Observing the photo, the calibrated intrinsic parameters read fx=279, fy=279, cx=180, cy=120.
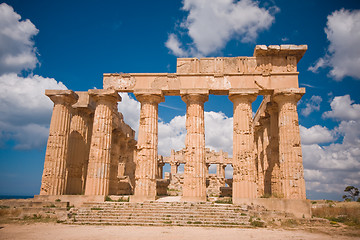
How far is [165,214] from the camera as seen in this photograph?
14.8 m

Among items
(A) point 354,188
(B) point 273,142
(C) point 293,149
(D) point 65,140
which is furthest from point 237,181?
(A) point 354,188

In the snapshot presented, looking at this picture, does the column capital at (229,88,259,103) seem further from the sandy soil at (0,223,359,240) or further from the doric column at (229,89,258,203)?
the sandy soil at (0,223,359,240)

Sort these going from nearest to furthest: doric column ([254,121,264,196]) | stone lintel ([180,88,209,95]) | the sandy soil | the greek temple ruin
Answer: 1. the sandy soil
2. the greek temple ruin
3. stone lintel ([180,88,209,95])
4. doric column ([254,121,264,196])

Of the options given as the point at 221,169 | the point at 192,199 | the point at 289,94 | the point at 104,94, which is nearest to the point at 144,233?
the point at 192,199

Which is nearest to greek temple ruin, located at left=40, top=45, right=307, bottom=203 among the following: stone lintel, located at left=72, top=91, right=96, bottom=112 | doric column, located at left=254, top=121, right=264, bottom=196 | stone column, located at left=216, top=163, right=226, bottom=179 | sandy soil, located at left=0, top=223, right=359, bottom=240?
stone lintel, located at left=72, top=91, right=96, bottom=112

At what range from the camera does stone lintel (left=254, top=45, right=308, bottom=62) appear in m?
19.4

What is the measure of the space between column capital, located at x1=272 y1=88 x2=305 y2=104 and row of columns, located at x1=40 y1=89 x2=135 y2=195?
1151cm

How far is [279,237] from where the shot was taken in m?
10.6

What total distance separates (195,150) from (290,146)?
6.22 meters

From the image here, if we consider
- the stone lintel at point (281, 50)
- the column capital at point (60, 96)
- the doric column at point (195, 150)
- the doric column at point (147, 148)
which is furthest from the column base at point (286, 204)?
the column capital at point (60, 96)

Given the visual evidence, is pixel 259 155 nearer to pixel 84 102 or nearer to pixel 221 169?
pixel 84 102

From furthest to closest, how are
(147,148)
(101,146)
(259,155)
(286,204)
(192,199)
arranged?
(259,155)
(101,146)
(147,148)
(192,199)
(286,204)

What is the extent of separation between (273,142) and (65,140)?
15.8 metres

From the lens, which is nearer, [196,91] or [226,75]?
[196,91]
